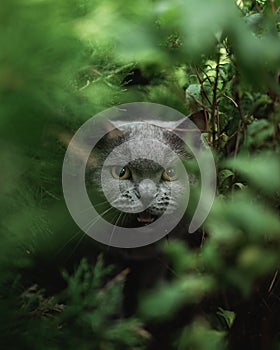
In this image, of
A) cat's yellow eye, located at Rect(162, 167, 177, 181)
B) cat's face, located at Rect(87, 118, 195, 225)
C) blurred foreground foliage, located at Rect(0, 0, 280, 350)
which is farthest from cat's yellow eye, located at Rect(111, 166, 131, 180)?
blurred foreground foliage, located at Rect(0, 0, 280, 350)

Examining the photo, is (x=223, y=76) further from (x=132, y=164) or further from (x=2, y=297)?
(x=2, y=297)

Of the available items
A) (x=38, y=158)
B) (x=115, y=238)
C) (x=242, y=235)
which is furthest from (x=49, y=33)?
(x=115, y=238)

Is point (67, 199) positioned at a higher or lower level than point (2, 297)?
higher

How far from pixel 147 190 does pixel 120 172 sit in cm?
14

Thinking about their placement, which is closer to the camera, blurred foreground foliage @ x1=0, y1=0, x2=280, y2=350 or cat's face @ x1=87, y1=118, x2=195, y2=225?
blurred foreground foliage @ x1=0, y1=0, x2=280, y2=350

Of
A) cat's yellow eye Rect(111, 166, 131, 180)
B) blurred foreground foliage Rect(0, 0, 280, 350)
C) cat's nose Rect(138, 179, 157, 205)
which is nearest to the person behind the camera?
blurred foreground foliage Rect(0, 0, 280, 350)

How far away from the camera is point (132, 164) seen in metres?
1.42

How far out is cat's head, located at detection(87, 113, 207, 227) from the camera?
1363 mm

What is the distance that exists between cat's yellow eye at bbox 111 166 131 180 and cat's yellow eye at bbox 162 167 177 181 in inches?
4.3

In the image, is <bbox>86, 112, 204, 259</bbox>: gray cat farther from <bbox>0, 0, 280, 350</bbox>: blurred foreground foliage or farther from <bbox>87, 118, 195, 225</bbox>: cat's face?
<bbox>0, 0, 280, 350</bbox>: blurred foreground foliage

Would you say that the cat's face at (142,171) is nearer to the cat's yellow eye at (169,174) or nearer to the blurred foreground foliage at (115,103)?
the cat's yellow eye at (169,174)

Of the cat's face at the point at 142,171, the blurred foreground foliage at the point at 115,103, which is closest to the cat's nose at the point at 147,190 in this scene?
the cat's face at the point at 142,171

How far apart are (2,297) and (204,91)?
2.39 feet

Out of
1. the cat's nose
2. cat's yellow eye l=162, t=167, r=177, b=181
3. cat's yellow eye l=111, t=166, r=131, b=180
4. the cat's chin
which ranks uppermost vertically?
cat's yellow eye l=162, t=167, r=177, b=181
